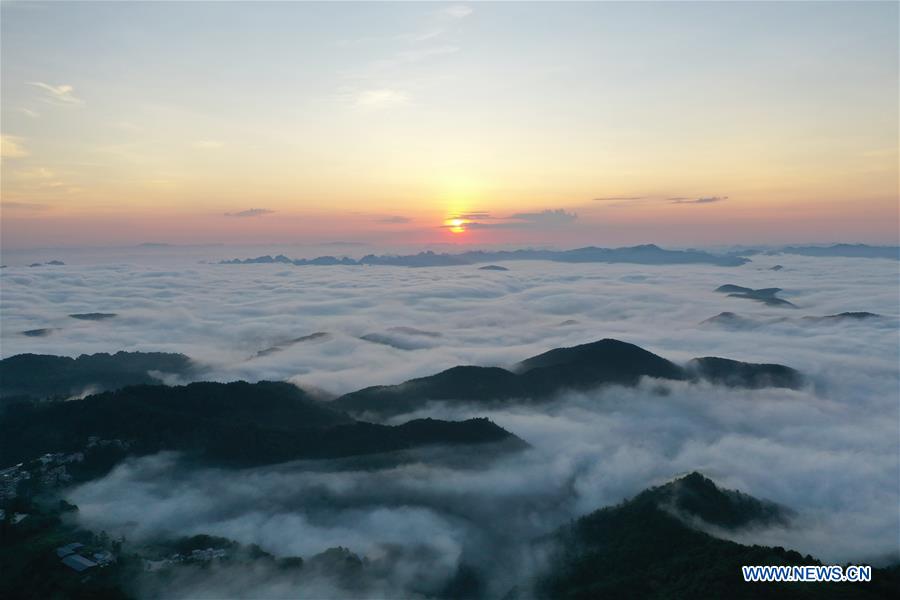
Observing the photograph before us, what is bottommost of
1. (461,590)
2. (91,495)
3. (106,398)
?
(461,590)

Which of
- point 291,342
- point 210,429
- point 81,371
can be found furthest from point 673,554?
point 81,371

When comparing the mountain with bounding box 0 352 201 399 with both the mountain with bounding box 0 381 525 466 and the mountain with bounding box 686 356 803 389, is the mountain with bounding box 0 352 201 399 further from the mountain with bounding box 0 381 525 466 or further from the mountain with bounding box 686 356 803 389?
the mountain with bounding box 686 356 803 389

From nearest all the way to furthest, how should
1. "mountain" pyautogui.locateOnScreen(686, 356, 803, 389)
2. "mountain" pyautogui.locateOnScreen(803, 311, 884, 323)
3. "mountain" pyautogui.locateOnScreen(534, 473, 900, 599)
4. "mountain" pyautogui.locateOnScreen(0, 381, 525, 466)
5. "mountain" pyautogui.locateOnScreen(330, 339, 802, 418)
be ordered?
1. "mountain" pyautogui.locateOnScreen(534, 473, 900, 599)
2. "mountain" pyautogui.locateOnScreen(0, 381, 525, 466)
3. "mountain" pyautogui.locateOnScreen(330, 339, 802, 418)
4. "mountain" pyautogui.locateOnScreen(686, 356, 803, 389)
5. "mountain" pyautogui.locateOnScreen(803, 311, 884, 323)

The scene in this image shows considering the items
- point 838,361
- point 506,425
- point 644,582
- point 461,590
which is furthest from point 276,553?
point 838,361

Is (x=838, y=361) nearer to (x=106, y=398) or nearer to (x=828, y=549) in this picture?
(x=828, y=549)

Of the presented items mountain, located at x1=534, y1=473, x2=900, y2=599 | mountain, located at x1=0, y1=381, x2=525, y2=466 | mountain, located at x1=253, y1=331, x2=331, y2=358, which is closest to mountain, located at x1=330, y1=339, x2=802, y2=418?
mountain, located at x1=0, y1=381, x2=525, y2=466

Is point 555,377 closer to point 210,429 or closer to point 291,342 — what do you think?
point 210,429
